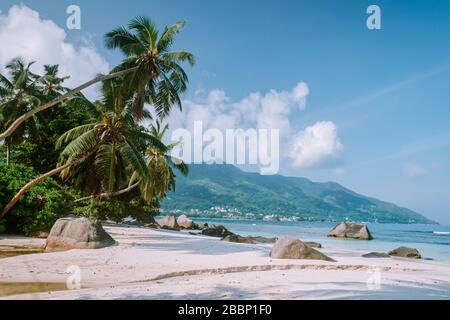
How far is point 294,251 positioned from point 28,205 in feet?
43.7

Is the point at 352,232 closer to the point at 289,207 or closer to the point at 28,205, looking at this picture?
the point at 28,205

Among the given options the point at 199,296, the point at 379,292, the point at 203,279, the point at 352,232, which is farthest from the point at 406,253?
the point at 352,232

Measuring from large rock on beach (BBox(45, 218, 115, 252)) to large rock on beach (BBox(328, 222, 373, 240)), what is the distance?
35.7m

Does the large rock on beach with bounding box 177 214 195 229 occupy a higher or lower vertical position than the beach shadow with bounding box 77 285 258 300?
lower

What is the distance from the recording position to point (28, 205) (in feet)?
62.5

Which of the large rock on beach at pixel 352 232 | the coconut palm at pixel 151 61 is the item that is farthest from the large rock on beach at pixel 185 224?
the coconut palm at pixel 151 61

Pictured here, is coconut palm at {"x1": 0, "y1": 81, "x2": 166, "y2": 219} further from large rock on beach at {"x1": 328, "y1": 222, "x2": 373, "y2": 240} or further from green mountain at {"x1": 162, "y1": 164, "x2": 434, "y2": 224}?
green mountain at {"x1": 162, "y1": 164, "x2": 434, "y2": 224}

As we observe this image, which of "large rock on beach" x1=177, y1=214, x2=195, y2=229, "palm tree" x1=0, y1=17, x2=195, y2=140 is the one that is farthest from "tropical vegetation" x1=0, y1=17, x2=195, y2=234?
"large rock on beach" x1=177, y1=214, x2=195, y2=229

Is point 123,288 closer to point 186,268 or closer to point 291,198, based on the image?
point 186,268

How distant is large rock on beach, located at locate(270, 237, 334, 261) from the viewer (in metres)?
13.8

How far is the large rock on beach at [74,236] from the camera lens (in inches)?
580
